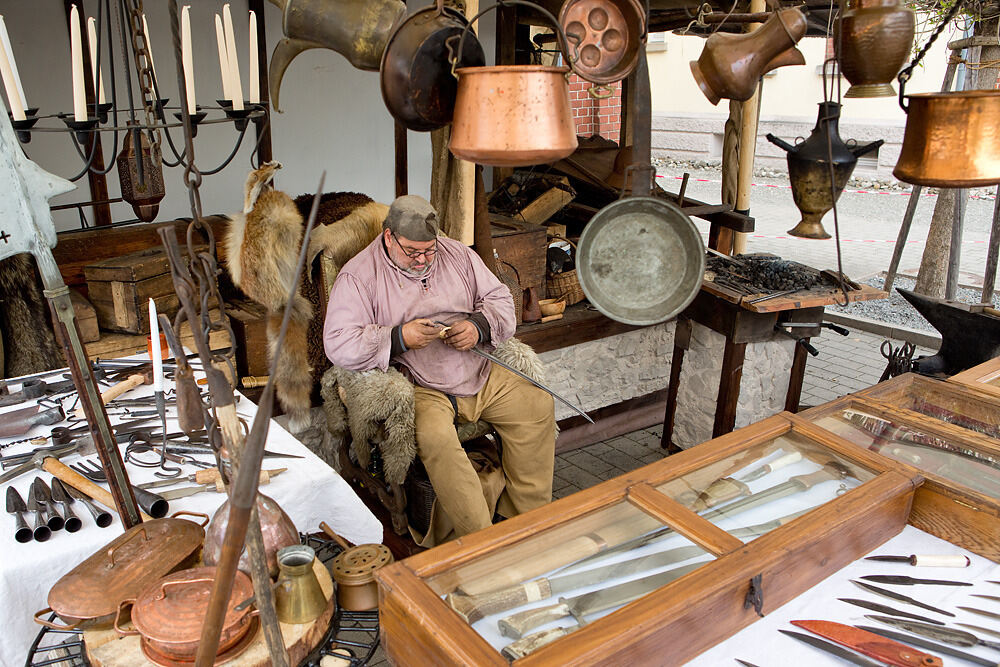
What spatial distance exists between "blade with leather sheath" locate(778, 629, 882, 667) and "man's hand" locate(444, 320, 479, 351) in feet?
6.63

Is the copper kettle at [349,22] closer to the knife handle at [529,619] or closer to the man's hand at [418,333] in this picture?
the man's hand at [418,333]

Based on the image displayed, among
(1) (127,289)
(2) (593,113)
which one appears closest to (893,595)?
(1) (127,289)

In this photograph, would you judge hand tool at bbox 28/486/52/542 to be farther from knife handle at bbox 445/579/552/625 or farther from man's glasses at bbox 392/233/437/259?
man's glasses at bbox 392/233/437/259

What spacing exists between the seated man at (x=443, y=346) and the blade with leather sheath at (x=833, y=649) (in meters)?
1.77

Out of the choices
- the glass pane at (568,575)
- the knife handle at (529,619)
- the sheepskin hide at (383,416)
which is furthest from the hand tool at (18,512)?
the sheepskin hide at (383,416)

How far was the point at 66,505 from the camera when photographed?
2117 millimetres

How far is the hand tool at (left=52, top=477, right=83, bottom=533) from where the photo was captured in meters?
2.04

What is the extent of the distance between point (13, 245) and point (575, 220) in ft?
14.7

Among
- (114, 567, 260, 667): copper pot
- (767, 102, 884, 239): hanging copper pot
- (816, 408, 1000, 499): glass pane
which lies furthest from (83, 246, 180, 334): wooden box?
(816, 408, 1000, 499): glass pane

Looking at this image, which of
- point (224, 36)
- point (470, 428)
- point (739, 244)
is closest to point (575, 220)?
point (739, 244)

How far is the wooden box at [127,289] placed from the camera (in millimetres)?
3730

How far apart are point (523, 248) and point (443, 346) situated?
46.9 inches

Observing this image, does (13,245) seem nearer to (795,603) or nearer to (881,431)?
(795,603)

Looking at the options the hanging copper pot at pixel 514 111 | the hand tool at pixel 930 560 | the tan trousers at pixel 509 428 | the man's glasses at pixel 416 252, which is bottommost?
the tan trousers at pixel 509 428
